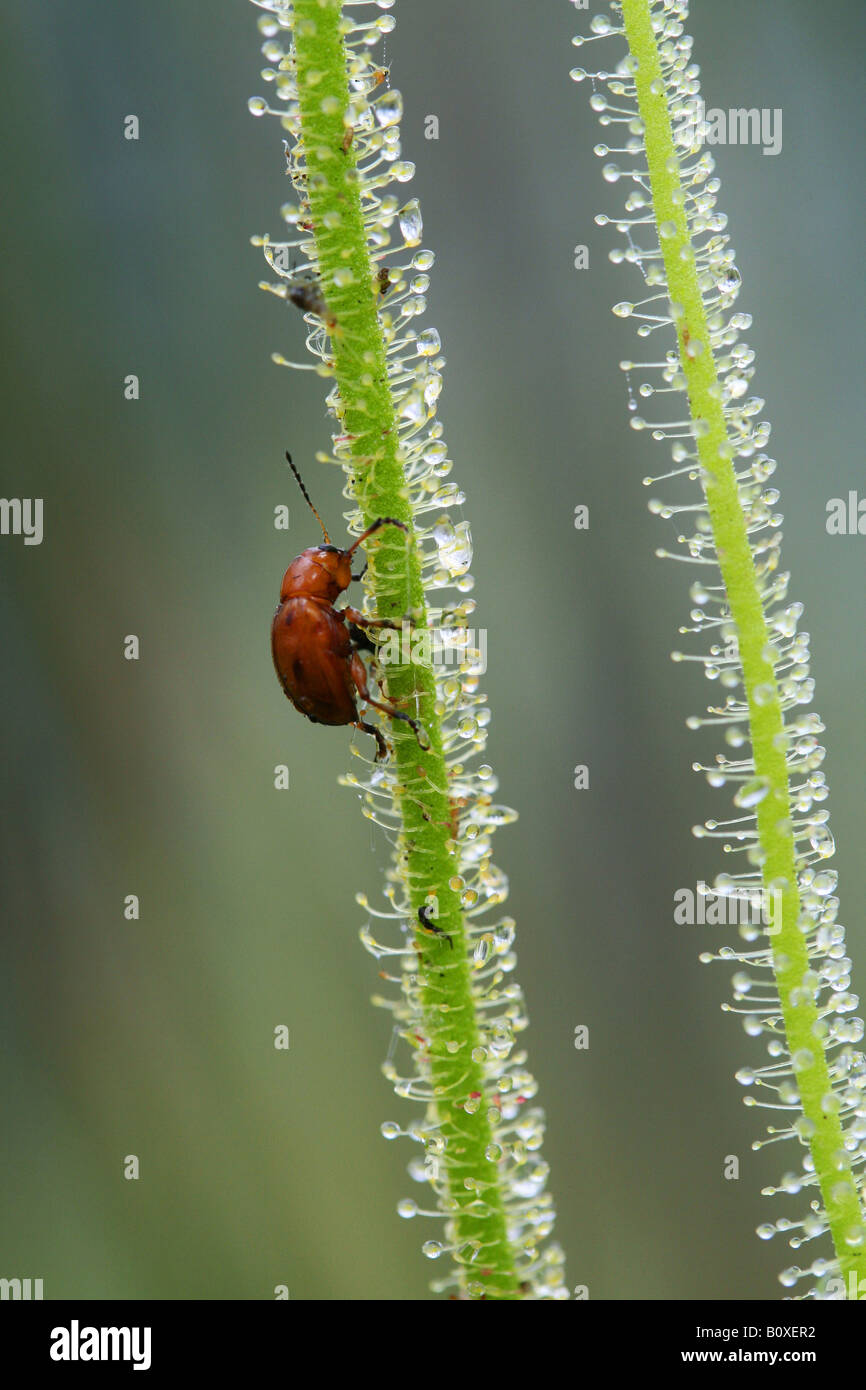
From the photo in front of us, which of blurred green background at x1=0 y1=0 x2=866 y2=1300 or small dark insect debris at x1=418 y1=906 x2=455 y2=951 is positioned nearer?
small dark insect debris at x1=418 y1=906 x2=455 y2=951

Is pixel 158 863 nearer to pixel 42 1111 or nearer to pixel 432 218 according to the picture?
pixel 42 1111

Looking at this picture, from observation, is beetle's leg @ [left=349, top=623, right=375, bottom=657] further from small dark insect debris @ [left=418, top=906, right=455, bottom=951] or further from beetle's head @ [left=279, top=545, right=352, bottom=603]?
small dark insect debris @ [left=418, top=906, right=455, bottom=951]

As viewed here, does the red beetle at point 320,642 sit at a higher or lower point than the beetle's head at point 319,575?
lower

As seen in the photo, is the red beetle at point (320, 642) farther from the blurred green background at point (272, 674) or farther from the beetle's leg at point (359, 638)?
the blurred green background at point (272, 674)

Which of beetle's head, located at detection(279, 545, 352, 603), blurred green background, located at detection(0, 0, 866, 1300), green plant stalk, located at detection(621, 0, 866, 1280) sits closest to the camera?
green plant stalk, located at detection(621, 0, 866, 1280)

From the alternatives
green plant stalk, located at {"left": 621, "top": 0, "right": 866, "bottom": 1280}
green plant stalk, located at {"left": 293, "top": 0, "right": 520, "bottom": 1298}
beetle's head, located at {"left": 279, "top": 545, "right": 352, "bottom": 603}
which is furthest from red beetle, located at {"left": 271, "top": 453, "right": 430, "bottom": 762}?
green plant stalk, located at {"left": 621, "top": 0, "right": 866, "bottom": 1280}

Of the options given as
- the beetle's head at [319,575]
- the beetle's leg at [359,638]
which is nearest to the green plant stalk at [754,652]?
the beetle's leg at [359,638]
